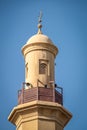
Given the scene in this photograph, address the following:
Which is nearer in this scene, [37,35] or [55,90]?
[55,90]

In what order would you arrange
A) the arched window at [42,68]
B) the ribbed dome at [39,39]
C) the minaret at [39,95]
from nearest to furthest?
the minaret at [39,95] < the arched window at [42,68] < the ribbed dome at [39,39]

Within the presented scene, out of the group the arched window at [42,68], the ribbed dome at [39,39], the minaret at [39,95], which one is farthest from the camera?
the ribbed dome at [39,39]

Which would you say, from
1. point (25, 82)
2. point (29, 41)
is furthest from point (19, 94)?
point (29, 41)

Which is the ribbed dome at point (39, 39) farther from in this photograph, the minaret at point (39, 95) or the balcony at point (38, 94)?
the balcony at point (38, 94)

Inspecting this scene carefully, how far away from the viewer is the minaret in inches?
880

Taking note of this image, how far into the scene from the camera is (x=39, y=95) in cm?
2264

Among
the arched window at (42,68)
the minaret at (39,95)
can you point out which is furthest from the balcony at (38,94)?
the arched window at (42,68)

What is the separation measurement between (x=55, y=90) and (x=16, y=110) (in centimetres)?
174

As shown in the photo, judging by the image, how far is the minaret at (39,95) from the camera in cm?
2234

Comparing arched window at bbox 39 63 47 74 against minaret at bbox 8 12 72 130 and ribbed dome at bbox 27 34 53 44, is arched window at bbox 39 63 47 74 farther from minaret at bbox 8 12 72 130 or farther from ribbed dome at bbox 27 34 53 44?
ribbed dome at bbox 27 34 53 44

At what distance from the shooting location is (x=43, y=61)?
77.9 ft

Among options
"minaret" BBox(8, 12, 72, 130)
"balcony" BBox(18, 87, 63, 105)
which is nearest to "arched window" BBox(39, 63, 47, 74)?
"minaret" BBox(8, 12, 72, 130)

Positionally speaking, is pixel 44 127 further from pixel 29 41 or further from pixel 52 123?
pixel 29 41

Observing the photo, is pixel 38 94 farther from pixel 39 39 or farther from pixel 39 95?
pixel 39 39
